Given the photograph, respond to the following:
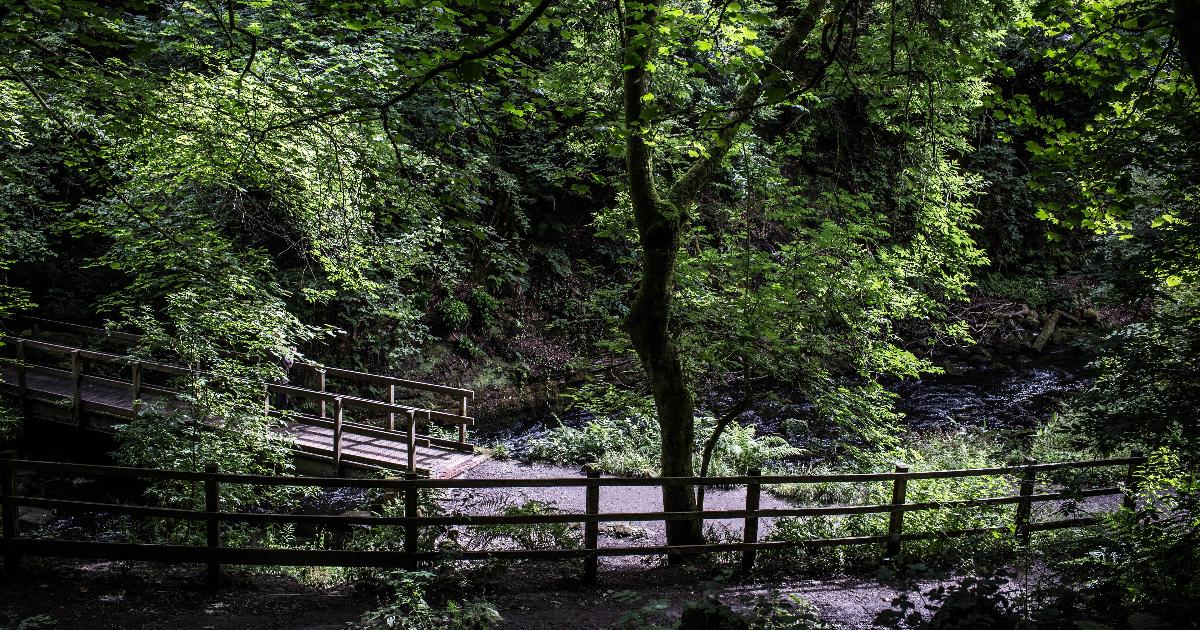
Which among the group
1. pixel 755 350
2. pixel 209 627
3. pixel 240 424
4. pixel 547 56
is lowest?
pixel 209 627

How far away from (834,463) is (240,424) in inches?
394

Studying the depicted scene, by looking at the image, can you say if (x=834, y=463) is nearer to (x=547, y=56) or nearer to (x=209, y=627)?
(x=209, y=627)

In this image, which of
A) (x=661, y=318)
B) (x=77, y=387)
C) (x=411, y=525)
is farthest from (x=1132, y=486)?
(x=77, y=387)

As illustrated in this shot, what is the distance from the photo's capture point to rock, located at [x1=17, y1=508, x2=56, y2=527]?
10.0m

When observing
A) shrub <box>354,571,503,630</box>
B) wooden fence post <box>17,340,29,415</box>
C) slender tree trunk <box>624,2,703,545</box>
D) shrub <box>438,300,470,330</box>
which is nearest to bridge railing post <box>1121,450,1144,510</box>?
slender tree trunk <box>624,2,703,545</box>

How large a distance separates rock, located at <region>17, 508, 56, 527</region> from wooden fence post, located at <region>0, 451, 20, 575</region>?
4763 millimetres

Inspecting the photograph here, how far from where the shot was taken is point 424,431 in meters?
14.6

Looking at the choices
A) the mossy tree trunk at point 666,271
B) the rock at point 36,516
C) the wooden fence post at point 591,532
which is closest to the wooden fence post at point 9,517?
the rock at point 36,516

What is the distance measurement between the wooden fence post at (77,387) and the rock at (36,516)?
1.94 m

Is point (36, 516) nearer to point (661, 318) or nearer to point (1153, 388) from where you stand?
point (661, 318)

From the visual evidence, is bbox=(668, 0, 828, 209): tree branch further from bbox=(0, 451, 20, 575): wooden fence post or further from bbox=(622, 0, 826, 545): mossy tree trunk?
bbox=(0, 451, 20, 575): wooden fence post

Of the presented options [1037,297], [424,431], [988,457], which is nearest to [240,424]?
[424,431]

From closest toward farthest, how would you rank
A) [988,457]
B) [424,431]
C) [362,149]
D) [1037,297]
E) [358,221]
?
[362,149]
[358,221]
[988,457]
[424,431]
[1037,297]

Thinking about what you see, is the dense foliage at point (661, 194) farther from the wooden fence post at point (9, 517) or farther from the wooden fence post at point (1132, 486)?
the wooden fence post at point (9, 517)
